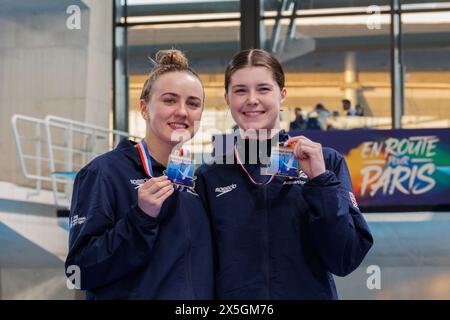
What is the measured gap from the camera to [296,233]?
205 centimetres

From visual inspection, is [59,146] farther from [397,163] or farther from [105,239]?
[105,239]

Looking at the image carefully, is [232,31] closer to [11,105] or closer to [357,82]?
[357,82]

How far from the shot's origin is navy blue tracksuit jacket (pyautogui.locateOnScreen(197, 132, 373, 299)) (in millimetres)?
1990

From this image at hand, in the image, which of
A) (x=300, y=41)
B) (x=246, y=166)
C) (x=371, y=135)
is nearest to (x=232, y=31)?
(x=300, y=41)

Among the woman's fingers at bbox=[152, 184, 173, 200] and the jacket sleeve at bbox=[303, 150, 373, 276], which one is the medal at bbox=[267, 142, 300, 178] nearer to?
the jacket sleeve at bbox=[303, 150, 373, 276]

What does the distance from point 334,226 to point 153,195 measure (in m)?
0.46

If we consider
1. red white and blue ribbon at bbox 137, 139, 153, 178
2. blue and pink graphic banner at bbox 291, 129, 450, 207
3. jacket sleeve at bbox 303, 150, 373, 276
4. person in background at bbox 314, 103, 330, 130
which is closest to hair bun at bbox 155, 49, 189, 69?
red white and blue ribbon at bbox 137, 139, 153, 178

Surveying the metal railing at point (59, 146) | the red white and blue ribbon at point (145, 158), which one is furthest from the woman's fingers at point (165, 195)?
the metal railing at point (59, 146)

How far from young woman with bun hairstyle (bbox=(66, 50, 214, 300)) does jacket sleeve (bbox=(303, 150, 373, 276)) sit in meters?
0.29

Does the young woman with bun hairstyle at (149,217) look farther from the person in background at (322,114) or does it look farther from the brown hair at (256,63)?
the person in background at (322,114)

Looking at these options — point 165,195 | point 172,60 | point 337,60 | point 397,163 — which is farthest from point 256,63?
point 337,60

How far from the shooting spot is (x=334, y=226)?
1955 millimetres

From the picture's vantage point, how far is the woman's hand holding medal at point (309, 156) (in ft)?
6.54

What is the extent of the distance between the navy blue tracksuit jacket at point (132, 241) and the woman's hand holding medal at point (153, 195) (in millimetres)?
25
